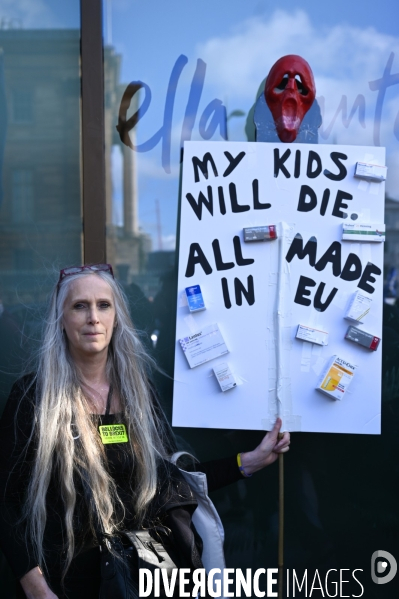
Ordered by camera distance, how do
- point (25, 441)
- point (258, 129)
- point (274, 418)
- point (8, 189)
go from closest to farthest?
point (25, 441) → point (274, 418) → point (258, 129) → point (8, 189)

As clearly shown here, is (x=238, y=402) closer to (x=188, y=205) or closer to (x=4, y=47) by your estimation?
(x=188, y=205)

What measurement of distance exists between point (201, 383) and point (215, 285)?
382 millimetres

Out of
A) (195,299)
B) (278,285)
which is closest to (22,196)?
(195,299)

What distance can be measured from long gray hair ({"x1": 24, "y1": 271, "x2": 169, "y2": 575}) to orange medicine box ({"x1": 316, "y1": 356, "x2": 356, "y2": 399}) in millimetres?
666

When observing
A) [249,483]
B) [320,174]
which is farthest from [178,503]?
[320,174]

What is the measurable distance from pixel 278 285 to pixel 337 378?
420mm

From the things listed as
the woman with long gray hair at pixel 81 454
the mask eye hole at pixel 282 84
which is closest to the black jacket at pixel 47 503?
the woman with long gray hair at pixel 81 454

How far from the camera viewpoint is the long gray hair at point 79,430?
2.08m

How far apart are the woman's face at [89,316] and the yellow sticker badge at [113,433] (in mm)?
243

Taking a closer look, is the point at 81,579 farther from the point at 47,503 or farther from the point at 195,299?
the point at 195,299

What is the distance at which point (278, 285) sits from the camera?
2.63 metres

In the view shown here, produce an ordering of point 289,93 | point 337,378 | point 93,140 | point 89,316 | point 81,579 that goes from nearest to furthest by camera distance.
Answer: point 81,579 < point 89,316 < point 337,378 < point 289,93 < point 93,140

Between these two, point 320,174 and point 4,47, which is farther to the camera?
point 4,47

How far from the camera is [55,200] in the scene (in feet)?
9.80
